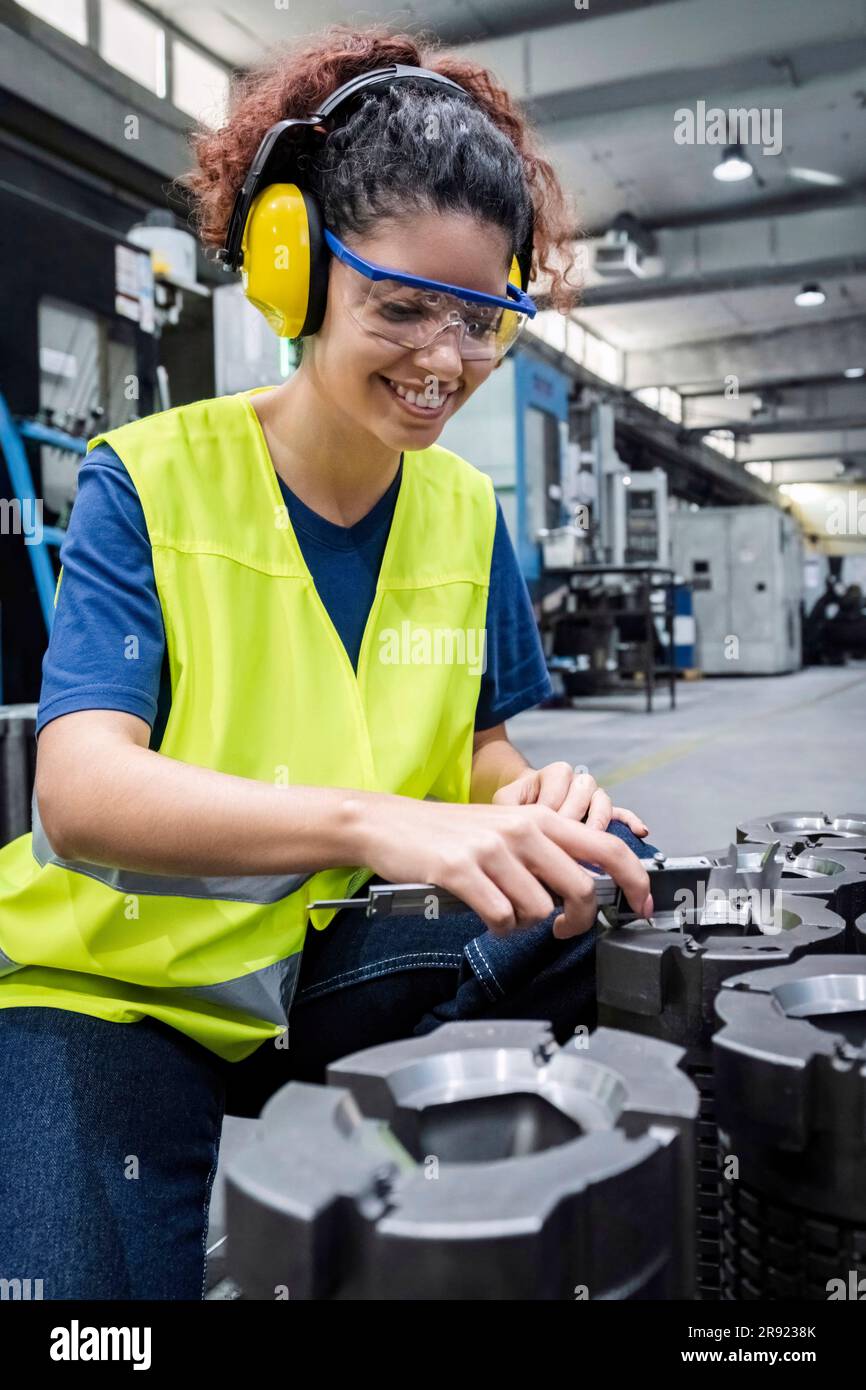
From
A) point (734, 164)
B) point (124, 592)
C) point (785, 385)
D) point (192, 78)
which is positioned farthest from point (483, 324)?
point (785, 385)

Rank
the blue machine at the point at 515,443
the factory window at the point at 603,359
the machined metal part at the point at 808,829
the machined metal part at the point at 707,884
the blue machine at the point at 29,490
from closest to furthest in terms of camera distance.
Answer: the machined metal part at the point at 707,884 < the machined metal part at the point at 808,829 < the blue machine at the point at 29,490 < the blue machine at the point at 515,443 < the factory window at the point at 603,359

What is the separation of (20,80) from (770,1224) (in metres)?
5.27

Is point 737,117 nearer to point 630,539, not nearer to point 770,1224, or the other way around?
point 630,539

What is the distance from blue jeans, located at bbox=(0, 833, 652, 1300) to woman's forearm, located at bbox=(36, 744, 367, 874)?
0.68 ft

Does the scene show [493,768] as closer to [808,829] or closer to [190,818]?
[808,829]

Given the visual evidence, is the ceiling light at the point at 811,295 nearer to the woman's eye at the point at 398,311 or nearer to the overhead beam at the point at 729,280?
the overhead beam at the point at 729,280

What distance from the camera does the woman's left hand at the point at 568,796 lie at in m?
0.83

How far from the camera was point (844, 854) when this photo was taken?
92 centimetres

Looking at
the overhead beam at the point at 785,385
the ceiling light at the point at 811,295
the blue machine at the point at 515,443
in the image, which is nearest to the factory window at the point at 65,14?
the blue machine at the point at 515,443

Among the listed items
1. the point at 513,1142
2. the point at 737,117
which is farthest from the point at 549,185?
the point at 737,117

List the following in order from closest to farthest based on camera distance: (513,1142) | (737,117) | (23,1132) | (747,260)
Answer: (513,1142) < (23,1132) < (737,117) < (747,260)

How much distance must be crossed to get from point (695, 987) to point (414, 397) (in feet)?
1.80

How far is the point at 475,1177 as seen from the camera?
0.39 m

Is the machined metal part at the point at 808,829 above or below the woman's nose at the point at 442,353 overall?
below
